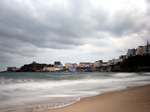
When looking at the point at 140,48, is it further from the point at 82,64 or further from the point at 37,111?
the point at 37,111

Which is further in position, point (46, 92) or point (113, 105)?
point (46, 92)

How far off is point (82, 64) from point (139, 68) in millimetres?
106343

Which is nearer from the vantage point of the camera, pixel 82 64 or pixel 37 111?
pixel 37 111

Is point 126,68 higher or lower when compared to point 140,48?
lower

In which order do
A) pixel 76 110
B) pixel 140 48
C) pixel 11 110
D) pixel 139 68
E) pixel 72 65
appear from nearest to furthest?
1. pixel 76 110
2. pixel 11 110
3. pixel 139 68
4. pixel 140 48
5. pixel 72 65

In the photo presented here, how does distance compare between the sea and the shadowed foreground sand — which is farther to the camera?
the sea

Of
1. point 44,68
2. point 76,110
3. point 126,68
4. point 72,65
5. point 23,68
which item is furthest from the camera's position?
point 72,65

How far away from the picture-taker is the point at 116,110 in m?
3.52

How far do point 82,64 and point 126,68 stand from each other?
93117 millimetres

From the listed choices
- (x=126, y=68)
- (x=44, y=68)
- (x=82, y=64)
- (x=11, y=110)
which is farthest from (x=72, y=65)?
(x=11, y=110)

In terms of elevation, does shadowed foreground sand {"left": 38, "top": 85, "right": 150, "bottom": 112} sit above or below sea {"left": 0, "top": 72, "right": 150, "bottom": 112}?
above

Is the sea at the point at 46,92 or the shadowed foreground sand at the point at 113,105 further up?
the shadowed foreground sand at the point at 113,105

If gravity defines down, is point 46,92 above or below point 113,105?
below

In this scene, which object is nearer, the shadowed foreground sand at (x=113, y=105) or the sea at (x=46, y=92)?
the shadowed foreground sand at (x=113, y=105)
